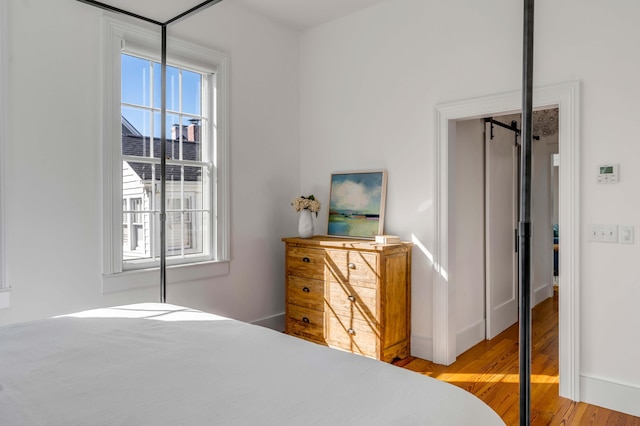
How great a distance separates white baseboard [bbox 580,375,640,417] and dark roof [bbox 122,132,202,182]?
10.6ft

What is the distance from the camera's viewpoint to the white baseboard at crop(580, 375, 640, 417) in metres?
2.66

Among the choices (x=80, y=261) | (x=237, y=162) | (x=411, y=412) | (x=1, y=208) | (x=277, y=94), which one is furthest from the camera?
(x=277, y=94)

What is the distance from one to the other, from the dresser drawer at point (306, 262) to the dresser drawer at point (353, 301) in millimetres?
184

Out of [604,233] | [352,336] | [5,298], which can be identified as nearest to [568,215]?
[604,233]

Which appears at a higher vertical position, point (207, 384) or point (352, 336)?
point (207, 384)

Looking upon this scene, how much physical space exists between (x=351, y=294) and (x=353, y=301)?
0.19 feet

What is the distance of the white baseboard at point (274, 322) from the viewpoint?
4.10 m

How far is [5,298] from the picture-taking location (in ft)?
8.32

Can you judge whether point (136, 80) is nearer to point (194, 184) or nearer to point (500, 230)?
point (194, 184)

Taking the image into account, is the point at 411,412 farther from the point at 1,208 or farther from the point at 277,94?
the point at 277,94

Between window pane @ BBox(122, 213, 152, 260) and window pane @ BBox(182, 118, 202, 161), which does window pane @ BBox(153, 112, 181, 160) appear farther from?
window pane @ BBox(122, 213, 152, 260)

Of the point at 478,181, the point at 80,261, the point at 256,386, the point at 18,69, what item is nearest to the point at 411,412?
the point at 256,386

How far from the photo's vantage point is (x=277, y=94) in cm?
421

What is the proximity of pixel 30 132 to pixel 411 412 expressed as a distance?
2.70m
